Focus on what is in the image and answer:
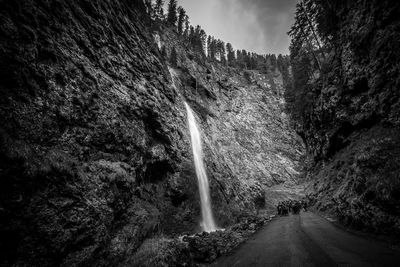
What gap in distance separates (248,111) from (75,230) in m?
53.4

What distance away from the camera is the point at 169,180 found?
52.4ft

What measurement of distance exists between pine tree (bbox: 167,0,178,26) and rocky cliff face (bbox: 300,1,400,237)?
56.1m

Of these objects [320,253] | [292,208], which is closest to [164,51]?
[292,208]

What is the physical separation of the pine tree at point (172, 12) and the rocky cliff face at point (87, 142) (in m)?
48.7

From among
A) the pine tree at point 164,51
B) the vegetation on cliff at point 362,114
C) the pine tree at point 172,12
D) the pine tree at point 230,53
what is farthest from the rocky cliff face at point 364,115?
the pine tree at point 230,53

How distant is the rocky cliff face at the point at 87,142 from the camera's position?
6621mm

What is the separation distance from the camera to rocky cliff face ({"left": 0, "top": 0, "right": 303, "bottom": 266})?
6621mm

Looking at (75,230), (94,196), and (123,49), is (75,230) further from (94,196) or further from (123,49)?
(123,49)

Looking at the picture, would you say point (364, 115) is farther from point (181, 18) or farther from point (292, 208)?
point (181, 18)

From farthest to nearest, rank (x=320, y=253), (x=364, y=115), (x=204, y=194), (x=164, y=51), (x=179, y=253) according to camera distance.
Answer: (x=164, y=51), (x=204, y=194), (x=364, y=115), (x=179, y=253), (x=320, y=253)

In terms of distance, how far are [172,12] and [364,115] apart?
68.2 metres

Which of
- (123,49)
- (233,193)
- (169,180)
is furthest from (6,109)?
(233,193)

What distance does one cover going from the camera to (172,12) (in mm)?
66562

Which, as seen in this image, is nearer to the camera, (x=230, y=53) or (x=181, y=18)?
(x=181, y=18)
